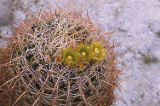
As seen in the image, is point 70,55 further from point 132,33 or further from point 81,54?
point 132,33

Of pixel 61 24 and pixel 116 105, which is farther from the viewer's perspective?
pixel 116 105

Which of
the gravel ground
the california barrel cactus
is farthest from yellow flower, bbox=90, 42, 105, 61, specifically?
the gravel ground

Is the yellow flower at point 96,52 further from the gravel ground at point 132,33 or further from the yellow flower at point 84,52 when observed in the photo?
the gravel ground at point 132,33

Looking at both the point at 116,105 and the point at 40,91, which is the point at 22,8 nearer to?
the point at 116,105

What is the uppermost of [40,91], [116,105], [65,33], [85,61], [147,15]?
[147,15]

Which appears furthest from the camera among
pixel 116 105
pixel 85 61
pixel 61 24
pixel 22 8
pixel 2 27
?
pixel 22 8

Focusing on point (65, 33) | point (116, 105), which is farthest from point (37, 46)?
point (116, 105)

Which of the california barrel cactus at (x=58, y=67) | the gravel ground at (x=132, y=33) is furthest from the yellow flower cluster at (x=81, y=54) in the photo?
the gravel ground at (x=132, y=33)

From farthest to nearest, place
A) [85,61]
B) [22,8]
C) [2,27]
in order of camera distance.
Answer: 1. [22,8]
2. [2,27]
3. [85,61]

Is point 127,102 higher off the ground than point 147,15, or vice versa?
point 147,15
